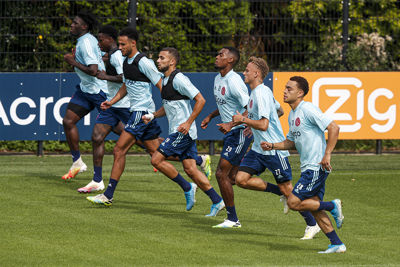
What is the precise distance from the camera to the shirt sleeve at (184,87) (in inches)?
426

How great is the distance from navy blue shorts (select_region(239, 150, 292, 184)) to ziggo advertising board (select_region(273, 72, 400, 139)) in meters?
7.13

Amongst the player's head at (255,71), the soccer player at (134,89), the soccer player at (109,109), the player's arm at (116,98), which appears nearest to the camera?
the player's head at (255,71)

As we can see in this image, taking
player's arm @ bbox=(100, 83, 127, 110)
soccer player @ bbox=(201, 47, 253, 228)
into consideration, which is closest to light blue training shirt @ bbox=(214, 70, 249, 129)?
soccer player @ bbox=(201, 47, 253, 228)

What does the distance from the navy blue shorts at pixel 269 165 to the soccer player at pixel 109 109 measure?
10.7ft

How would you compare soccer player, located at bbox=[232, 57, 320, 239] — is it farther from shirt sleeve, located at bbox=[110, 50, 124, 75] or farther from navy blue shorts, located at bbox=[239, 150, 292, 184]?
shirt sleeve, located at bbox=[110, 50, 124, 75]

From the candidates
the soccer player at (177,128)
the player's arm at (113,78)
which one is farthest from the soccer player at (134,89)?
the player's arm at (113,78)

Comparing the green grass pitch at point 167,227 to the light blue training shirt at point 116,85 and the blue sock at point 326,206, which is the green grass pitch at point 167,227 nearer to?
the blue sock at point 326,206

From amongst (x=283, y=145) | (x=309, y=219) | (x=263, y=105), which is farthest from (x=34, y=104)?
(x=283, y=145)

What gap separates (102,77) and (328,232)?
16.3 ft

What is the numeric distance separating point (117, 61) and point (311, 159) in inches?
184

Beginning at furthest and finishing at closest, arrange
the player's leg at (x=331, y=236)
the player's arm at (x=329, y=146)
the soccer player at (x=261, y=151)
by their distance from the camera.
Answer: the soccer player at (x=261, y=151), the player's leg at (x=331, y=236), the player's arm at (x=329, y=146)

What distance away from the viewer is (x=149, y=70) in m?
11.7

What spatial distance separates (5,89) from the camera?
1641 centimetres

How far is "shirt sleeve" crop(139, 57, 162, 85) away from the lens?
38.3ft
